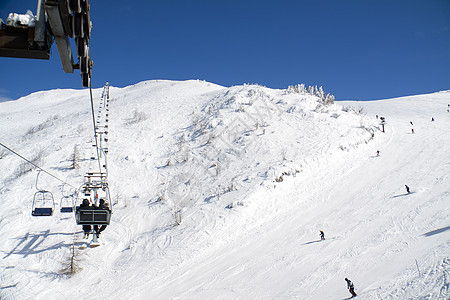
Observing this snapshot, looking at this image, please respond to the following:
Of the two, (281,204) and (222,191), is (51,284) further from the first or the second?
(281,204)

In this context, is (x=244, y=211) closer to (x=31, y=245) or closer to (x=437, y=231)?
(x=437, y=231)

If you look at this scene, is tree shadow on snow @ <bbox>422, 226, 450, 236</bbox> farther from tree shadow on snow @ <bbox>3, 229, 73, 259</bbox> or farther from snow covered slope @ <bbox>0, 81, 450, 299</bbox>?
tree shadow on snow @ <bbox>3, 229, 73, 259</bbox>

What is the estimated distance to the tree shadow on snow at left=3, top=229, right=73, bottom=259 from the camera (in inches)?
796

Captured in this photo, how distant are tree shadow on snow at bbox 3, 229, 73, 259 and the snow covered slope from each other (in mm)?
103

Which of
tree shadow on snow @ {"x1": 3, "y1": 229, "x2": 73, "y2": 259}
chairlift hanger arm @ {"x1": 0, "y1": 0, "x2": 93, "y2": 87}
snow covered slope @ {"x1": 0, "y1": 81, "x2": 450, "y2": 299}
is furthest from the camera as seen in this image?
tree shadow on snow @ {"x1": 3, "y1": 229, "x2": 73, "y2": 259}

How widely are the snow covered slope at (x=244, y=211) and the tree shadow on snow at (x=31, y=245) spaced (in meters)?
0.10

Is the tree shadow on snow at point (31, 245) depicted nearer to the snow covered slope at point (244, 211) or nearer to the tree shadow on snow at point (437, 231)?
the snow covered slope at point (244, 211)

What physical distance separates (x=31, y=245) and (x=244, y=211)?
51.9ft

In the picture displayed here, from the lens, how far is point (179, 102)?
5272 cm

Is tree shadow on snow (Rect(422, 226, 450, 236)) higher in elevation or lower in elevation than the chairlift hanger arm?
lower

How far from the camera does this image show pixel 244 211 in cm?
2286

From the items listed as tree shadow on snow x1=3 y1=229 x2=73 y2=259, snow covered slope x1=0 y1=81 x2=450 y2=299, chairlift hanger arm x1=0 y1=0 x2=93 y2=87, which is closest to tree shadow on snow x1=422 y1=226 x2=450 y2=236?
snow covered slope x1=0 y1=81 x2=450 y2=299

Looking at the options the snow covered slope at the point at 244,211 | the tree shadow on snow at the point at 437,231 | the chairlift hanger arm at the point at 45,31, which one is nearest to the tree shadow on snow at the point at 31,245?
the snow covered slope at the point at 244,211

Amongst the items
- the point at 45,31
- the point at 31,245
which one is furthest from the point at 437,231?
the point at 31,245
